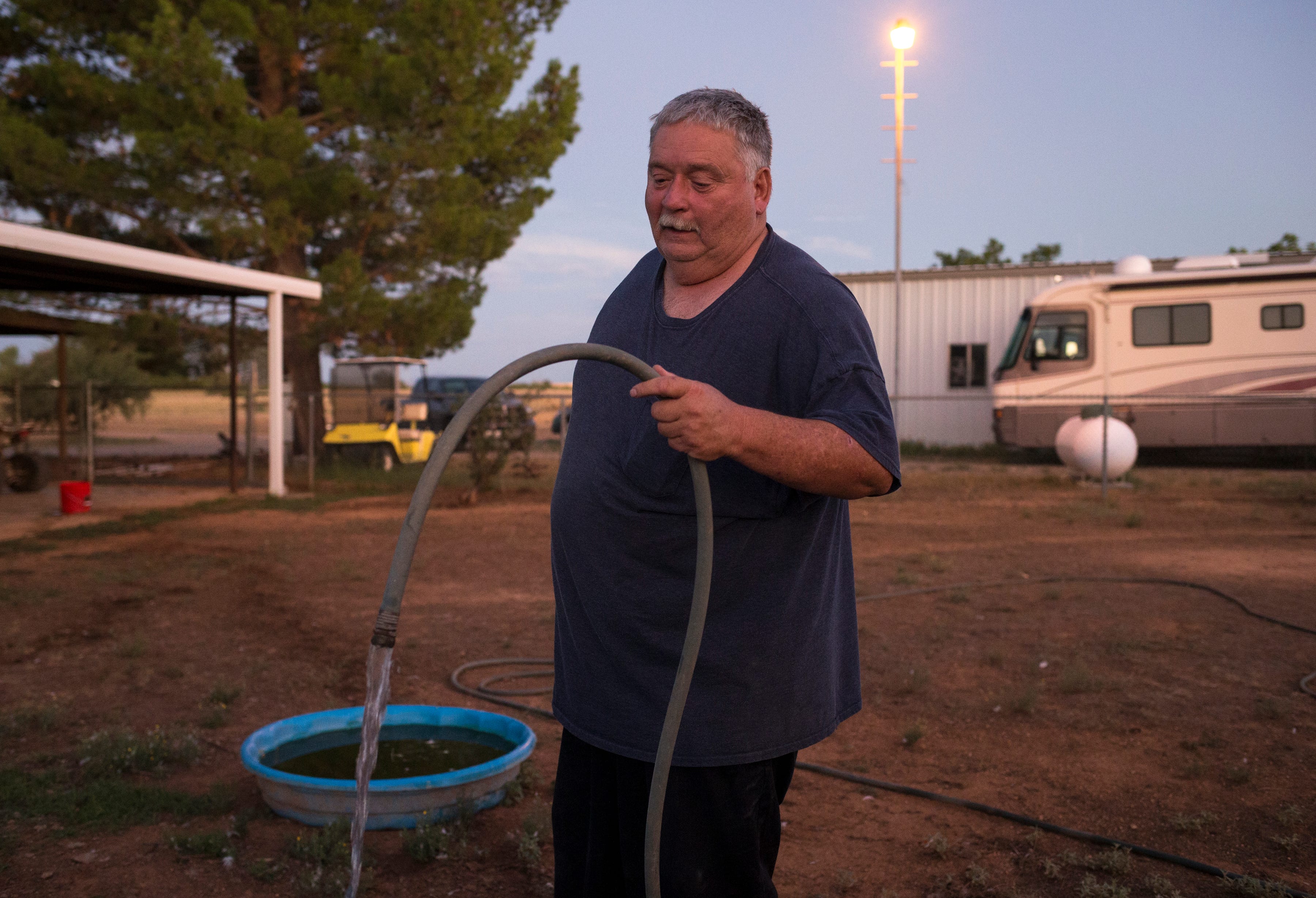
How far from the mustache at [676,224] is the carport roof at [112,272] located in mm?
8605

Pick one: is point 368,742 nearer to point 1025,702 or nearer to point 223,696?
point 223,696

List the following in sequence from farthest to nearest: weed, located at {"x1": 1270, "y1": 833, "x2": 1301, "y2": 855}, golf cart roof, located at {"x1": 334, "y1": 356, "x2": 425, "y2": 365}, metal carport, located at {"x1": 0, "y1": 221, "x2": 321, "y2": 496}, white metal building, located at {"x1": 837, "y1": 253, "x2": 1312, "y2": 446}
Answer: white metal building, located at {"x1": 837, "y1": 253, "x2": 1312, "y2": 446} → golf cart roof, located at {"x1": 334, "y1": 356, "x2": 425, "y2": 365} → metal carport, located at {"x1": 0, "y1": 221, "x2": 321, "y2": 496} → weed, located at {"x1": 1270, "y1": 833, "x2": 1301, "y2": 855}

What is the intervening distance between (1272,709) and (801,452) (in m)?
3.90

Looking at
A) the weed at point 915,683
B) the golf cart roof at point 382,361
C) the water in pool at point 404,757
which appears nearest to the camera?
the water in pool at point 404,757

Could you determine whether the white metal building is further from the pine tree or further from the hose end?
the hose end

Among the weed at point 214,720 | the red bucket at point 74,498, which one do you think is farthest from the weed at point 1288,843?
the red bucket at point 74,498

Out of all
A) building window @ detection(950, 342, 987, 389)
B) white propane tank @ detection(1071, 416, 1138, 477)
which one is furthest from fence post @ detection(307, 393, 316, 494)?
building window @ detection(950, 342, 987, 389)

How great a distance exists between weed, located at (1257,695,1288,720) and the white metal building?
1497 cm

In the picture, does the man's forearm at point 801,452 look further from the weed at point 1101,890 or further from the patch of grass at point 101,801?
the patch of grass at point 101,801

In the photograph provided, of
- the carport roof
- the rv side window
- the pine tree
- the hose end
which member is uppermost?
the pine tree

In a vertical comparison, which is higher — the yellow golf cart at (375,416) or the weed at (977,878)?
the yellow golf cart at (375,416)

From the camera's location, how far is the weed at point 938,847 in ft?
10.9

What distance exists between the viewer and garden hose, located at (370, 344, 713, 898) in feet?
5.78

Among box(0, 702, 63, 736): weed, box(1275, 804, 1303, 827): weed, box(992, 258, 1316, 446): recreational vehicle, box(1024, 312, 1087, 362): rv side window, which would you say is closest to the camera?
box(1275, 804, 1303, 827): weed
